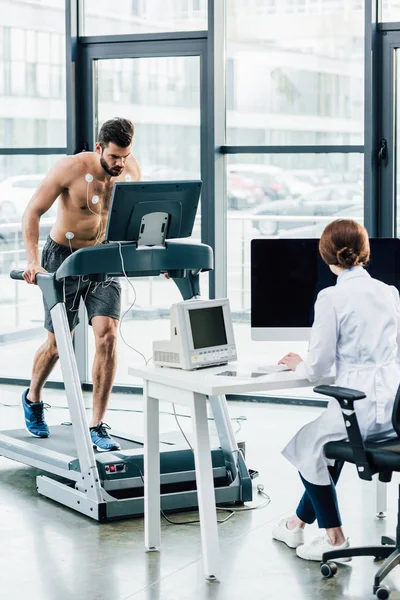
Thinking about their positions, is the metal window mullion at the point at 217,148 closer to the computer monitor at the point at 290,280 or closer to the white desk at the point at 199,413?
the computer monitor at the point at 290,280

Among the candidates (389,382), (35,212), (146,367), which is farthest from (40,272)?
(389,382)

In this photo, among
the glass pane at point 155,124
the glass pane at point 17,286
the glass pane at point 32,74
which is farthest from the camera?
the glass pane at point 17,286

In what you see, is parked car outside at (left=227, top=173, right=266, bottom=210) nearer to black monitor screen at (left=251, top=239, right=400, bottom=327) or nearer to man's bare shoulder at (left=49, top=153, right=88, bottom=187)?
man's bare shoulder at (left=49, top=153, right=88, bottom=187)

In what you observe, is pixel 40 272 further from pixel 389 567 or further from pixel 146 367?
pixel 389 567

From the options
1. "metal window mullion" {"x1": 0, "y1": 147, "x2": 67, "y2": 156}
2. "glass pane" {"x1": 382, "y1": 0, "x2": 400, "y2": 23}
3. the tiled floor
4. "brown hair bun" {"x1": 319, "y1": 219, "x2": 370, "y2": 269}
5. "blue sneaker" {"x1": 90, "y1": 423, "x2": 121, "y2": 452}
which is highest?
"glass pane" {"x1": 382, "y1": 0, "x2": 400, "y2": 23}

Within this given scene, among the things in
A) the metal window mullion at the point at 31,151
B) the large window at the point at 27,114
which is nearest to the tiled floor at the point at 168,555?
the large window at the point at 27,114

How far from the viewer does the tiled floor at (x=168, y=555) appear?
346cm

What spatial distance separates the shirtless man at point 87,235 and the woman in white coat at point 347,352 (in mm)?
1310

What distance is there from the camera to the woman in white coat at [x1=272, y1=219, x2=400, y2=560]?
345 cm

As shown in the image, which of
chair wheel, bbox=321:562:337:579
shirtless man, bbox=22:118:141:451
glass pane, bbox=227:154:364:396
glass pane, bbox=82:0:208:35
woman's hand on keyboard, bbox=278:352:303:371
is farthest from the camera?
glass pane, bbox=82:0:208:35

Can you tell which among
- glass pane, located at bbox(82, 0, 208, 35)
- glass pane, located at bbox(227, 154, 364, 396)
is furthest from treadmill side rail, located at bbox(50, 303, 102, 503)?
glass pane, located at bbox(82, 0, 208, 35)

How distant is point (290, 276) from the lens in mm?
4031

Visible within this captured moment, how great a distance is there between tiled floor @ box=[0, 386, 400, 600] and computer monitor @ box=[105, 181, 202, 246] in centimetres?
115

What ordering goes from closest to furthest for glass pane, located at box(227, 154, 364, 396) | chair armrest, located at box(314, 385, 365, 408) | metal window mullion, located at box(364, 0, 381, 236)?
chair armrest, located at box(314, 385, 365, 408) → metal window mullion, located at box(364, 0, 381, 236) → glass pane, located at box(227, 154, 364, 396)
